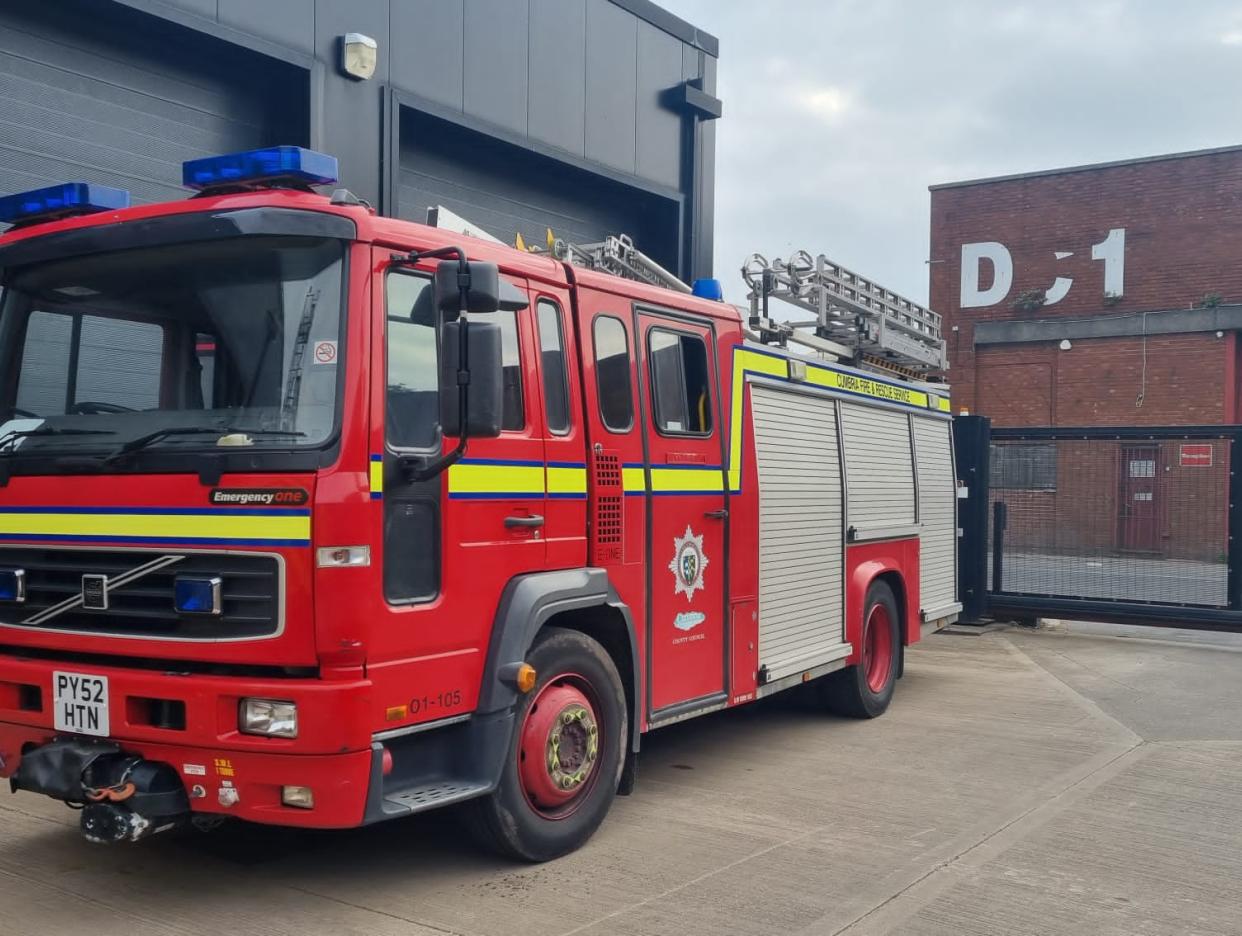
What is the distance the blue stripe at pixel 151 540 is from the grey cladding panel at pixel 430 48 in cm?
699

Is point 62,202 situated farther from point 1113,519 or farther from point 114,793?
point 1113,519

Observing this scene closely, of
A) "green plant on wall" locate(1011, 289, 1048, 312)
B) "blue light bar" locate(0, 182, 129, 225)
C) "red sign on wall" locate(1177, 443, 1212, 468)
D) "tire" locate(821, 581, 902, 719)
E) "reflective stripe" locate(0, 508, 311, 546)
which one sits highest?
"green plant on wall" locate(1011, 289, 1048, 312)

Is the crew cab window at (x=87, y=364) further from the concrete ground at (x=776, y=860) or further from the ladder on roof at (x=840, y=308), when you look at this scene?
the ladder on roof at (x=840, y=308)

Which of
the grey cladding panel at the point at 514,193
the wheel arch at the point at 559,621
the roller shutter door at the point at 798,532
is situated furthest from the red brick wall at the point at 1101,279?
the wheel arch at the point at 559,621

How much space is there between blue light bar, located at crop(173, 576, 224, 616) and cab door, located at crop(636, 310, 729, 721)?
243cm

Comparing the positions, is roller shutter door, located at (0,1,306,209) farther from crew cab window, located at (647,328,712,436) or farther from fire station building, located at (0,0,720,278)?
crew cab window, located at (647,328,712,436)

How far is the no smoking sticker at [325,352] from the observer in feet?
15.2

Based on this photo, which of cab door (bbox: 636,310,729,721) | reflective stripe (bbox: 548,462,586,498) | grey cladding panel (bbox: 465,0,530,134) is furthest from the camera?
grey cladding panel (bbox: 465,0,530,134)

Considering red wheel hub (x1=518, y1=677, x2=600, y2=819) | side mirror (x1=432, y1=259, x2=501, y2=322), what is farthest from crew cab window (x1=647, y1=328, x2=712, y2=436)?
side mirror (x1=432, y1=259, x2=501, y2=322)

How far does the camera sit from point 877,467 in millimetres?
9398

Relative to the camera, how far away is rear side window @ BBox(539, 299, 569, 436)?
5703 millimetres

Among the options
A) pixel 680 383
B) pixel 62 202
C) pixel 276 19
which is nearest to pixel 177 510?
pixel 62 202

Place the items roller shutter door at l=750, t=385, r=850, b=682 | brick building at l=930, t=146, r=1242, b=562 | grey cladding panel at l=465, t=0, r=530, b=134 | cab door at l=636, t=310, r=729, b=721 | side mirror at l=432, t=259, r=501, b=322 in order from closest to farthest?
side mirror at l=432, t=259, r=501, b=322 < cab door at l=636, t=310, r=729, b=721 < roller shutter door at l=750, t=385, r=850, b=682 < grey cladding panel at l=465, t=0, r=530, b=134 < brick building at l=930, t=146, r=1242, b=562

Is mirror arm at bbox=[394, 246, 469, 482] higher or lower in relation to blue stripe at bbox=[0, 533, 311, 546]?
higher
